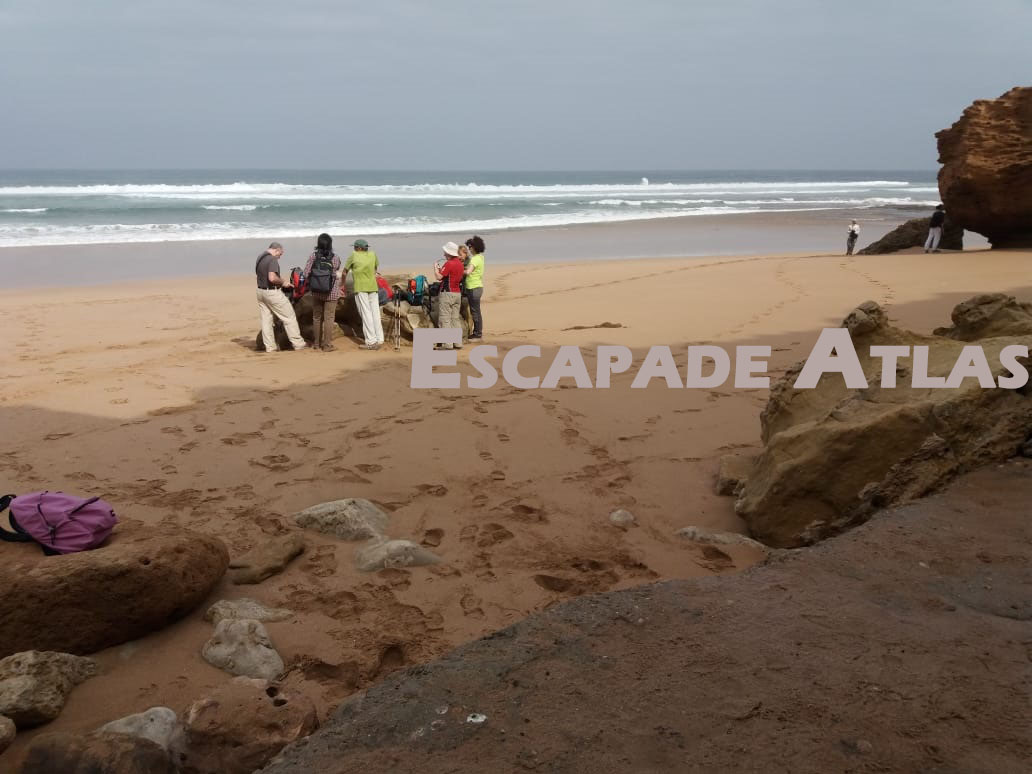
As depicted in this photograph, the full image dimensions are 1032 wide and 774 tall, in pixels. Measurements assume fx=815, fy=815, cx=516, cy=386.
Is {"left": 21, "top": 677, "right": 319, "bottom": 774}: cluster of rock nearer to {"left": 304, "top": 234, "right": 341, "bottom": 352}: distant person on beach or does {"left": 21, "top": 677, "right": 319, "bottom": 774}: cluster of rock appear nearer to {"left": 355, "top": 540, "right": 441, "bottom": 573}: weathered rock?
{"left": 355, "top": 540, "right": 441, "bottom": 573}: weathered rock

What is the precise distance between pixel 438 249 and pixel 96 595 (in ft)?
66.2

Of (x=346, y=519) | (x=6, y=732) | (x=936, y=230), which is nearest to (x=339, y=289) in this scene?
(x=346, y=519)

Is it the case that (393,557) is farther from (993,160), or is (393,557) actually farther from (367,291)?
(993,160)

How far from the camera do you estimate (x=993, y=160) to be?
674 inches

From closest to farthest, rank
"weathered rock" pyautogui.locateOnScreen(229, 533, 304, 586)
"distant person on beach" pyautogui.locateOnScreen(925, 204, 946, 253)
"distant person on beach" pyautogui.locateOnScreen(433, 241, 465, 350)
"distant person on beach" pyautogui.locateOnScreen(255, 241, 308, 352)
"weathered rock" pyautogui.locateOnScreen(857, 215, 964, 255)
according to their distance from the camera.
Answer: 1. "weathered rock" pyautogui.locateOnScreen(229, 533, 304, 586)
2. "distant person on beach" pyautogui.locateOnScreen(255, 241, 308, 352)
3. "distant person on beach" pyautogui.locateOnScreen(433, 241, 465, 350)
4. "distant person on beach" pyautogui.locateOnScreen(925, 204, 946, 253)
5. "weathered rock" pyautogui.locateOnScreen(857, 215, 964, 255)

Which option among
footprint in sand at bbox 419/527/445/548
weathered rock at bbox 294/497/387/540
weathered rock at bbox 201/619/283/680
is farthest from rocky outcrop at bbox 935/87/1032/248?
weathered rock at bbox 201/619/283/680

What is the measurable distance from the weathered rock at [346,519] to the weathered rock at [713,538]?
1.89 meters

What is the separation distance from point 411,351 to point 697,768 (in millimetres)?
8221

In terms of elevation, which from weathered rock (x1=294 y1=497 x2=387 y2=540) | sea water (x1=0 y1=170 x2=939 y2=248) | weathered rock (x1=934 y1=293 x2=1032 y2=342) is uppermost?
sea water (x1=0 y1=170 x2=939 y2=248)

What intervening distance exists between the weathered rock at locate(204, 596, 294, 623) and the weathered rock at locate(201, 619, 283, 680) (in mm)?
Answer: 155

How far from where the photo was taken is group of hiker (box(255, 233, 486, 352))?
391 inches

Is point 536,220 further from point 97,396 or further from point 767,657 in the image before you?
point 767,657

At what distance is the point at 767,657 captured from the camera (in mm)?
2920

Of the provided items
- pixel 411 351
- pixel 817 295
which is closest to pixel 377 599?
pixel 411 351
